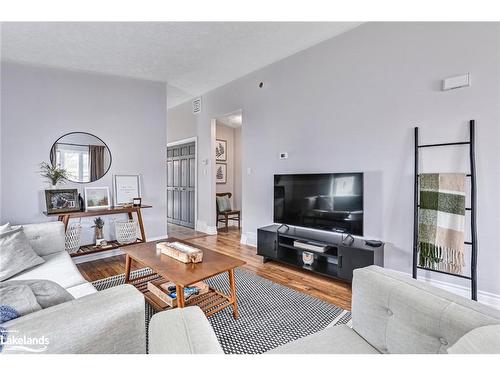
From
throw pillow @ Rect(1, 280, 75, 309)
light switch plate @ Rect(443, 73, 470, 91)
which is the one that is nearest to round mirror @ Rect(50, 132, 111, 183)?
throw pillow @ Rect(1, 280, 75, 309)

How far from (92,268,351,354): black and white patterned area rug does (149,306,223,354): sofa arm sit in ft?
3.01

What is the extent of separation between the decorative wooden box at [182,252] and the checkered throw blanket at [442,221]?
2000 millimetres

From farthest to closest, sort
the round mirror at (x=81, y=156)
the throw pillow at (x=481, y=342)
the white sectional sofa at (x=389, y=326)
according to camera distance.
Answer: the round mirror at (x=81, y=156) < the white sectional sofa at (x=389, y=326) < the throw pillow at (x=481, y=342)

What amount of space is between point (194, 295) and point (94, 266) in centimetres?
190

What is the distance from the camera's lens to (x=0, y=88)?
2918mm

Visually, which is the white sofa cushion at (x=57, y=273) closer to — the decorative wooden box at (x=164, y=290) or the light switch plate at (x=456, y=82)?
the decorative wooden box at (x=164, y=290)

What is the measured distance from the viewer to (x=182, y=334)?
758 millimetres

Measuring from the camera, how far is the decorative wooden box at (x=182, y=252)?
195 cm

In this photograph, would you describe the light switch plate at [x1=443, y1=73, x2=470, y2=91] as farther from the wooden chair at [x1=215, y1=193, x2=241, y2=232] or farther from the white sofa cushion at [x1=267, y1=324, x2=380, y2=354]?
the wooden chair at [x1=215, y1=193, x2=241, y2=232]

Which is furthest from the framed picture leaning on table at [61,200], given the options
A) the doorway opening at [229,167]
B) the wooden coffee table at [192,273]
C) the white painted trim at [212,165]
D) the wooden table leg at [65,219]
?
the doorway opening at [229,167]

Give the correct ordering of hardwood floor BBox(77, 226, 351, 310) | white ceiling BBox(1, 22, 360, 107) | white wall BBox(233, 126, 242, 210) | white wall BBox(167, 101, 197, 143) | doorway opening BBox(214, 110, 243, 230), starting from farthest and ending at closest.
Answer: white wall BBox(233, 126, 242, 210) → doorway opening BBox(214, 110, 243, 230) → white wall BBox(167, 101, 197, 143) → white ceiling BBox(1, 22, 360, 107) → hardwood floor BBox(77, 226, 351, 310)

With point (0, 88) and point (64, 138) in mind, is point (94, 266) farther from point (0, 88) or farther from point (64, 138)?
point (0, 88)

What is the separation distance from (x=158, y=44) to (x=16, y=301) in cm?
290

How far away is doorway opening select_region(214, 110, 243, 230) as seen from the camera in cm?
561
